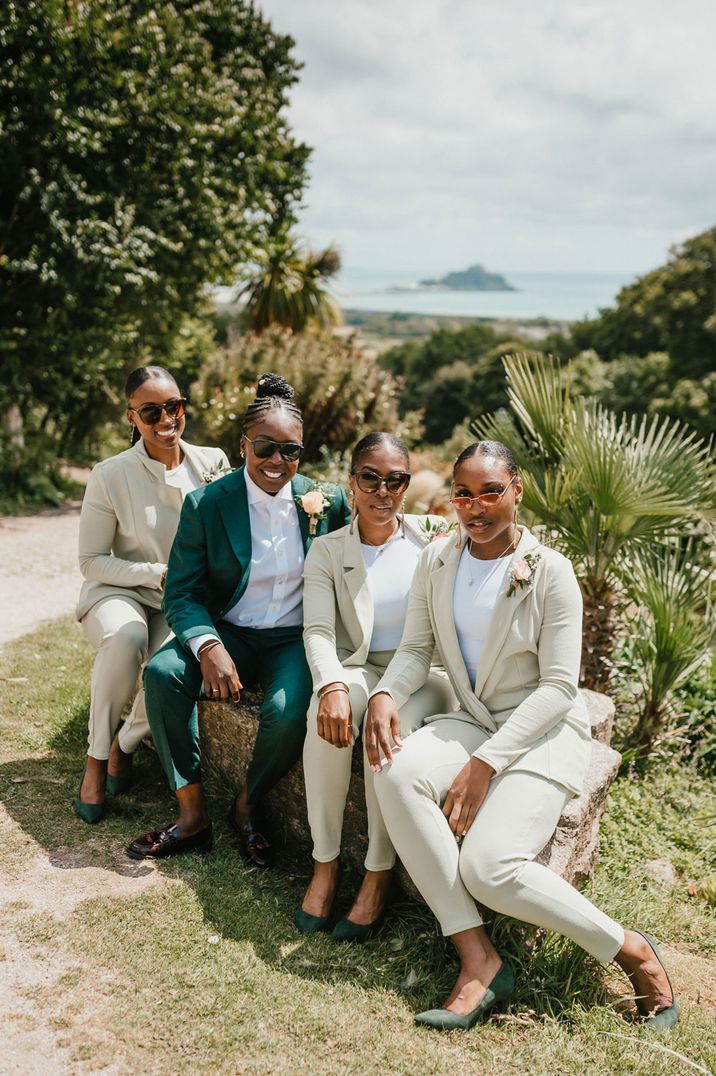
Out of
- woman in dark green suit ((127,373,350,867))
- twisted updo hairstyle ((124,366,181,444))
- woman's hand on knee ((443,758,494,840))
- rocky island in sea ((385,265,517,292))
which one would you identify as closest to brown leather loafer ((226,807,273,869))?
woman in dark green suit ((127,373,350,867))

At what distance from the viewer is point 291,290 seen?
20.0 m

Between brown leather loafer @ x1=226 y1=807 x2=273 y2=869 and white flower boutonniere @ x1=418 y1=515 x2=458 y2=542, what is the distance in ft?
5.14

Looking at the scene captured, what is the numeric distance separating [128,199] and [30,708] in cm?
1040

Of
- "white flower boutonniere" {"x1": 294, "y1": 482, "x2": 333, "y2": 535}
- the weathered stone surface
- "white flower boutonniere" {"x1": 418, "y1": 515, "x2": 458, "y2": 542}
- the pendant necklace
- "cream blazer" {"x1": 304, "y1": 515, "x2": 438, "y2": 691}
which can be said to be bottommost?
the weathered stone surface

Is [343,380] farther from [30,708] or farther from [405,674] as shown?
A: [405,674]

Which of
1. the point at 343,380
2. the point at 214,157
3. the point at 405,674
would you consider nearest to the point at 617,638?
the point at 405,674

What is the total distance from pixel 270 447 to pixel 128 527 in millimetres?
1038

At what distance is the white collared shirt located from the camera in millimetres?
4074

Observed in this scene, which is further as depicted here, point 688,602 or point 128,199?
point 128,199

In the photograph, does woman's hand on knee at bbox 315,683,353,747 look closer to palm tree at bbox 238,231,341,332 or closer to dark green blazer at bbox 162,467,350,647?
dark green blazer at bbox 162,467,350,647

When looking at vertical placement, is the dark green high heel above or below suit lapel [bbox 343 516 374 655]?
below

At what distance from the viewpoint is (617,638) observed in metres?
5.79

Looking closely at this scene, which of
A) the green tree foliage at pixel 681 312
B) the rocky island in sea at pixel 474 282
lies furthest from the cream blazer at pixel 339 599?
the rocky island in sea at pixel 474 282

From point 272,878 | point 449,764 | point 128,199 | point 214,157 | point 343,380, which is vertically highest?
point 214,157
